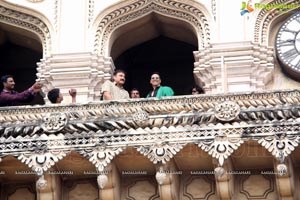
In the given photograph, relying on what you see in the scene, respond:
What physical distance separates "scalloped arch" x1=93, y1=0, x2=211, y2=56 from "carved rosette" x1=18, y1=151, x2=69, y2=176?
384 cm

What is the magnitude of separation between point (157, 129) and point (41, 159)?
5.26 ft

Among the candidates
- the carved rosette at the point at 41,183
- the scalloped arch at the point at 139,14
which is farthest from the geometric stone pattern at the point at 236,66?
the carved rosette at the point at 41,183

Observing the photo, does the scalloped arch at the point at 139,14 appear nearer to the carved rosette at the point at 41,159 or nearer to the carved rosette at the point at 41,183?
the carved rosette at the point at 41,159

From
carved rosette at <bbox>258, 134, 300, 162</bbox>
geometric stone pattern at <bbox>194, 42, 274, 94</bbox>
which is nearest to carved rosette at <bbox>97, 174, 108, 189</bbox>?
carved rosette at <bbox>258, 134, 300, 162</bbox>

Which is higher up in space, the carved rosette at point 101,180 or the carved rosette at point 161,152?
the carved rosette at point 161,152

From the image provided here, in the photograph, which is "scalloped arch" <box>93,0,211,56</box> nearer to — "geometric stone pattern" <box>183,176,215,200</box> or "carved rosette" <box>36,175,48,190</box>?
"geometric stone pattern" <box>183,176,215,200</box>

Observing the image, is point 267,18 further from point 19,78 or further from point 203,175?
point 19,78

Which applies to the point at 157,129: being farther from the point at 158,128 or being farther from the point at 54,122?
the point at 54,122

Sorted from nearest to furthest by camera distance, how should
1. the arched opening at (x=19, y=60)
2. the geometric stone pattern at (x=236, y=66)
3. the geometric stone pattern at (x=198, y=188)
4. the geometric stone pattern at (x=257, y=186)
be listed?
the geometric stone pattern at (x=257, y=186) < the geometric stone pattern at (x=198, y=188) < the geometric stone pattern at (x=236, y=66) < the arched opening at (x=19, y=60)

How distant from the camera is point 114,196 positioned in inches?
630

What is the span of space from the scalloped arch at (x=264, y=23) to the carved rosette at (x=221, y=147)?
382cm

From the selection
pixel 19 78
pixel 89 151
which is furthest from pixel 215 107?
pixel 19 78

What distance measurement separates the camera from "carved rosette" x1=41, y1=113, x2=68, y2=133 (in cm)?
1591

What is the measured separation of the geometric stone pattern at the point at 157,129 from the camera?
15.4m
